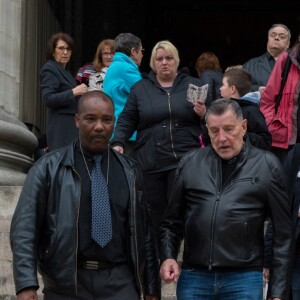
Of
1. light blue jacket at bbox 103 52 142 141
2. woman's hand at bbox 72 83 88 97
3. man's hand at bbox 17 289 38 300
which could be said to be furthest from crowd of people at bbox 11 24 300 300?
woman's hand at bbox 72 83 88 97

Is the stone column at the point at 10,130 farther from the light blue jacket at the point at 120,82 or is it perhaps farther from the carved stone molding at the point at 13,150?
the light blue jacket at the point at 120,82

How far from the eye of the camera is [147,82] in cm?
904

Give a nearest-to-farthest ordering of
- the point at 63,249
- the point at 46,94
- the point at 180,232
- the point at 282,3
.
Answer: the point at 63,249 < the point at 180,232 < the point at 46,94 < the point at 282,3

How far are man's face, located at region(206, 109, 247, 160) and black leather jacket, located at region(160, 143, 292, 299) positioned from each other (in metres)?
0.06

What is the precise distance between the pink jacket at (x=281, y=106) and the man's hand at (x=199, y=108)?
0.54 m

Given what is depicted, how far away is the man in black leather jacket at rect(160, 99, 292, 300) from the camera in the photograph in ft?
21.2

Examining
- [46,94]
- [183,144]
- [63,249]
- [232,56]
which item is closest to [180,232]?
[63,249]

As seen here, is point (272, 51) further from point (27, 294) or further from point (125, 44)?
point (27, 294)

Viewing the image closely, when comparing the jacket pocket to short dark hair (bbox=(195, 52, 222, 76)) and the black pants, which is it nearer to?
the black pants

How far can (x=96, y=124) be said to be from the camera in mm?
6594

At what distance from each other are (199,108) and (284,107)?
0.68 meters

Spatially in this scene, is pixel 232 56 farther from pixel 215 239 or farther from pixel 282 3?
pixel 215 239

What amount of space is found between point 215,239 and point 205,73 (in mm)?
4099

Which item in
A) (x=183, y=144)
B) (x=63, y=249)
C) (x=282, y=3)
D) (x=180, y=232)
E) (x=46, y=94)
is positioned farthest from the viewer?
(x=282, y=3)
